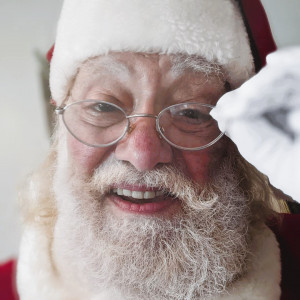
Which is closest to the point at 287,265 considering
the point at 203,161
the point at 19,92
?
the point at 203,161

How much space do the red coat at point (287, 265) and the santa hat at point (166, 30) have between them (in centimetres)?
51

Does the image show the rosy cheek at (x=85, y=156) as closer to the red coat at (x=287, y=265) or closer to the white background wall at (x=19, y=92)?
the red coat at (x=287, y=265)

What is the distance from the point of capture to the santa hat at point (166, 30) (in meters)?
0.80

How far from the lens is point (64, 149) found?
100cm

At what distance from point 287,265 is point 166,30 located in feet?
2.27

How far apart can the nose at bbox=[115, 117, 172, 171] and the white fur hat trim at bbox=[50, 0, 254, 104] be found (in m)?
0.16

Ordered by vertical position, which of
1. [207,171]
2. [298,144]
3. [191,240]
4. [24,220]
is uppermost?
[298,144]

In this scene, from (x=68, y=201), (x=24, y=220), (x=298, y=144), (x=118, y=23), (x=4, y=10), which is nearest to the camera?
(x=298, y=144)

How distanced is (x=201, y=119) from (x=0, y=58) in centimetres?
128

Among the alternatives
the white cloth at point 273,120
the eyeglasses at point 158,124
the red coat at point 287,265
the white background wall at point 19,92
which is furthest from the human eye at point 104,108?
the white background wall at point 19,92

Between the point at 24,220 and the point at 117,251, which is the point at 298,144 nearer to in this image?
the point at 117,251

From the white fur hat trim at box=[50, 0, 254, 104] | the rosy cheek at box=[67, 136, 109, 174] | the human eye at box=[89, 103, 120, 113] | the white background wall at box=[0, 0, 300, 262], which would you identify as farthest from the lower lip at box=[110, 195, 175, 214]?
the white background wall at box=[0, 0, 300, 262]

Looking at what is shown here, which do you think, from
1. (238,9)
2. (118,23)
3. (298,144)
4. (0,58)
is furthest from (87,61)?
(0,58)

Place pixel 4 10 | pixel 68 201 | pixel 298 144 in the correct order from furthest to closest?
pixel 4 10
pixel 68 201
pixel 298 144
